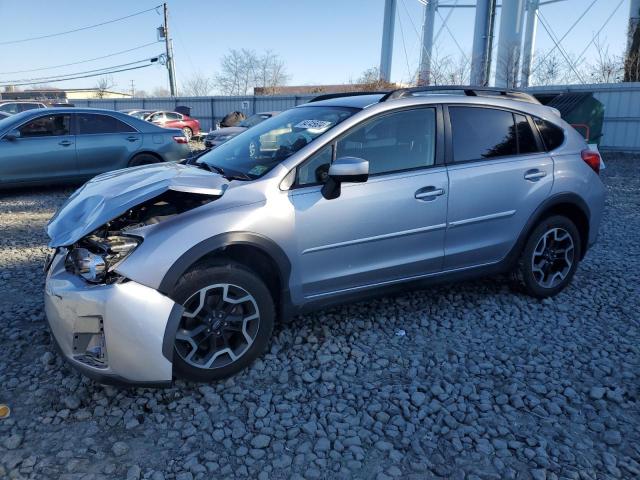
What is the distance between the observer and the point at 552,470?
2354mm

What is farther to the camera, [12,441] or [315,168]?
[315,168]

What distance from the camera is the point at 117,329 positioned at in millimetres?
2633

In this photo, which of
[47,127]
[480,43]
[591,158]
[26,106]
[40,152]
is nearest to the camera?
[591,158]

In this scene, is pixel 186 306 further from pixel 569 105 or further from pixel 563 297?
pixel 569 105

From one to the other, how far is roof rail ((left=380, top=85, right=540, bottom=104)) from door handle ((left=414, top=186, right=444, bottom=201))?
712 millimetres

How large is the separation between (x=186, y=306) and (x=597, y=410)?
2382 mm

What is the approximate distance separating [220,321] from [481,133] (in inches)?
96.7

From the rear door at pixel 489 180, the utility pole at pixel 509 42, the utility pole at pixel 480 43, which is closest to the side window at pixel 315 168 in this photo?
the rear door at pixel 489 180

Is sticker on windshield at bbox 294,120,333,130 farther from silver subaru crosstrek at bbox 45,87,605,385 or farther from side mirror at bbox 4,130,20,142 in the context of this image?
side mirror at bbox 4,130,20,142

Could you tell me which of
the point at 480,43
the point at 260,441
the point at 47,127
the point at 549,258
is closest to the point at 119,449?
the point at 260,441

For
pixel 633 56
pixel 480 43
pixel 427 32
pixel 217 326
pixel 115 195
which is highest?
pixel 427 32

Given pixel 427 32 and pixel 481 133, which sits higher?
pixel 427 32

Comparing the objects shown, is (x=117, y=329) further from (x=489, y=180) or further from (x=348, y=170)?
(x=489, y=180)

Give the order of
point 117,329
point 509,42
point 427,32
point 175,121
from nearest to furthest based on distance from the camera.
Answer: point 117,329 → point 175,121 → point 509,42 → point 427,32
